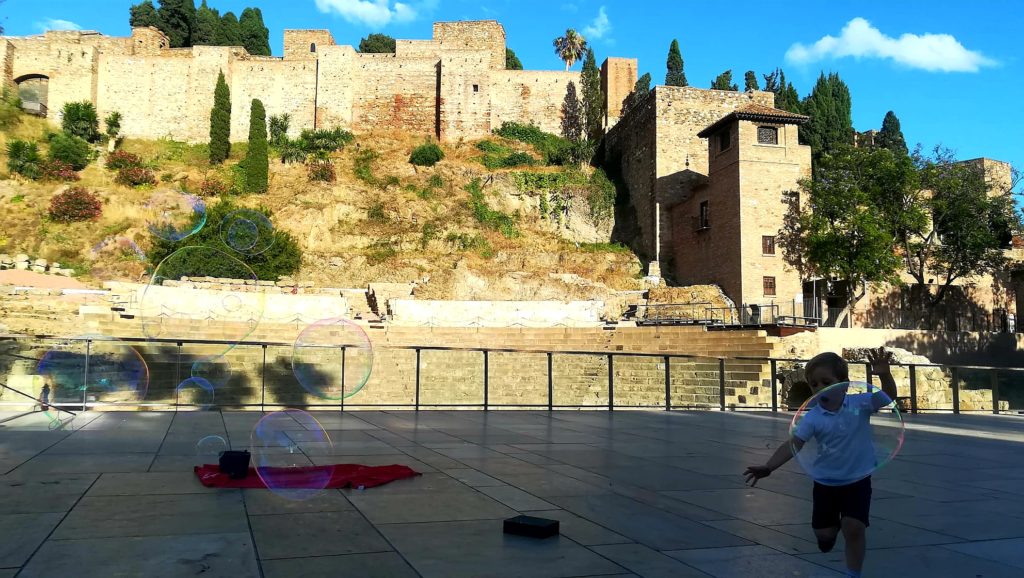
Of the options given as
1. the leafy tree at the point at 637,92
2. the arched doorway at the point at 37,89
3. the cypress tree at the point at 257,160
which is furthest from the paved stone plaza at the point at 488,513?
the arched doorway at the point at 37,89

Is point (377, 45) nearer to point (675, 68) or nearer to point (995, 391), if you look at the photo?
point (675, 68)

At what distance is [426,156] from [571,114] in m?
13.8

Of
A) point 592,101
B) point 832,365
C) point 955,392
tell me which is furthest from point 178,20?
point 832,365

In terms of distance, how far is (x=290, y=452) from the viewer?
7.34 m

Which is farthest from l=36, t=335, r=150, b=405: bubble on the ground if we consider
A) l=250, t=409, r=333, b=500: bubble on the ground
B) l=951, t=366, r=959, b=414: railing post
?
l=951, t=366, r=959, b=414: railing post

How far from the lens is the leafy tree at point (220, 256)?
37.1 metres

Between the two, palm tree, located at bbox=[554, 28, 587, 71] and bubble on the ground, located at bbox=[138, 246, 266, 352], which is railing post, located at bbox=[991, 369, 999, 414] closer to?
bubble on the ground, located at bbox=[138, 246, 266, 352]

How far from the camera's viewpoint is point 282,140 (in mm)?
52688

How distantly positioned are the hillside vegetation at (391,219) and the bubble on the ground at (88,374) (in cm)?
2323

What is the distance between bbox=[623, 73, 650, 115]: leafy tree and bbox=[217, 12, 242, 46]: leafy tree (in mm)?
39248

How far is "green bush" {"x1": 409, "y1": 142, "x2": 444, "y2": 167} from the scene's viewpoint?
5031cm

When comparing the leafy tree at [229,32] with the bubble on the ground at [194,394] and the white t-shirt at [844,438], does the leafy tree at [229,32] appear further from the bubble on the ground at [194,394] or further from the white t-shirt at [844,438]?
the white t-shirt at [844,438]

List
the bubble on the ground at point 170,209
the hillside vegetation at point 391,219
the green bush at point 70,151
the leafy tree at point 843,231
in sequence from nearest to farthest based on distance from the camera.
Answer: the leafy tree at point 843,231 < the hillside vegetation at point 391,219 < the bubble on the ground at point 170,209 < the green bush at point 70,151

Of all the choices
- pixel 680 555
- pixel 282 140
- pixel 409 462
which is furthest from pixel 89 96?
pixel 680 555
